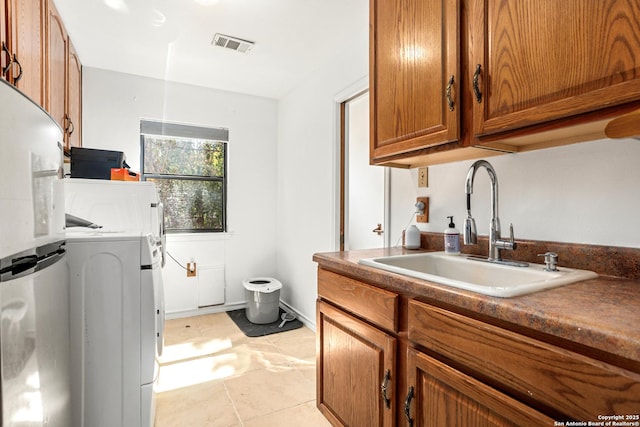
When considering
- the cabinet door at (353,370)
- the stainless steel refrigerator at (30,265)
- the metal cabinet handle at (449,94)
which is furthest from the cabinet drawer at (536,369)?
the stainless steel refrigerator at (30,265)

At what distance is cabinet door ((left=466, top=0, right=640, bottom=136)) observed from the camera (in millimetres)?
Result: 773

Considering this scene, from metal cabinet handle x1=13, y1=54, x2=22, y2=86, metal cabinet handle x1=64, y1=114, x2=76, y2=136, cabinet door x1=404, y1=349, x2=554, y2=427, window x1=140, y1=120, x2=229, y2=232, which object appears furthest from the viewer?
window x1=140, y1=120, x2=229, y2=232

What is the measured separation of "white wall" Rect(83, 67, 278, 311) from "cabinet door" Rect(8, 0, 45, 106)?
4.13 feet

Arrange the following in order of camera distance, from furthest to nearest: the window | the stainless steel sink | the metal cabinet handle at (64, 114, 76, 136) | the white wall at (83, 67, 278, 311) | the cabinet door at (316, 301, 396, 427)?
the window
the white wall at (83, 67, 278, 311)
the metal cabinet handle at (64, 114, 76, 136)
the cabinet door at (316, 301, 396, 427)
the stainless steel sink

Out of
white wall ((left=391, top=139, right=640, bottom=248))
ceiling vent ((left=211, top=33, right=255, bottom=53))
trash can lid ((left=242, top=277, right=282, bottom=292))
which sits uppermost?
ceiling vent ((left=211, top=33, right=255, bottom=53))

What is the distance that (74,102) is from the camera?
2.58 metres

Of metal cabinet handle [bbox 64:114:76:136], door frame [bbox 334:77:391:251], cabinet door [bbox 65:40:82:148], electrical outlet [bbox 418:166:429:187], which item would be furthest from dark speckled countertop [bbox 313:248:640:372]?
cabinet door [bbox 65:40:82:148]

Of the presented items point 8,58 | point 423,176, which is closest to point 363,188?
point 423,176

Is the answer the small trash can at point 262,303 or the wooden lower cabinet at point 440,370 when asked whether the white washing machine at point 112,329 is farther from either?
the small trash can at point 262,303

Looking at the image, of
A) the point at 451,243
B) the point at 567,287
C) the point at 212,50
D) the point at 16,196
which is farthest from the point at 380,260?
the point at 212,50

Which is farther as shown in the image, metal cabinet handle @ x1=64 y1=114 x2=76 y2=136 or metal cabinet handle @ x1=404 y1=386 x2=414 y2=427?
metal cabinet handle @ x1=64 y1=114 x2=76 y2=136

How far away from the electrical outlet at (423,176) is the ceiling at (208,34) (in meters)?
1.15

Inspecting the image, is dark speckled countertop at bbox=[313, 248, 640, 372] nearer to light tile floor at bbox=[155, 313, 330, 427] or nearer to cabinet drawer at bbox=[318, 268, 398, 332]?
cabinet drawer at bbox=[318, 268, 398, 332]

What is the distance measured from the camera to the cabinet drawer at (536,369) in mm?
553
